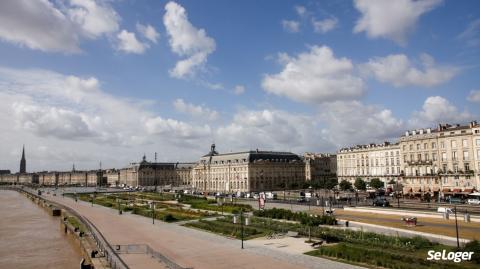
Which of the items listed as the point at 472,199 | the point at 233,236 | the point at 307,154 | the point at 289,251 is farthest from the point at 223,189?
the point at 289,251

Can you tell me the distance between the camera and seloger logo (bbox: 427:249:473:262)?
26.7 meters

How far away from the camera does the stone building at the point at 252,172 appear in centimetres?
12912

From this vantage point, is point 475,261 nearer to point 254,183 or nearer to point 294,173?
point 254,183

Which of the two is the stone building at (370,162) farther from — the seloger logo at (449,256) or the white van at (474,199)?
the seloger logo at (449,256)

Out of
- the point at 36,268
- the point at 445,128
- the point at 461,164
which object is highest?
the point at 445,128

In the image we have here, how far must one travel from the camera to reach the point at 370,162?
106375mm

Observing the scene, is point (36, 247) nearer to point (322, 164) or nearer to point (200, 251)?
point (200, 251)

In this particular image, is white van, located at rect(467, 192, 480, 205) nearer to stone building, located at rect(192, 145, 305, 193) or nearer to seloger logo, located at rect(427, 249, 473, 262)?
seloger logo, located at rect(427, 249, 473, 262)

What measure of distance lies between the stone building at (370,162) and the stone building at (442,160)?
9601mm

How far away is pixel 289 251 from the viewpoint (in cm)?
3228

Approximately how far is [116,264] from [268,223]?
70.4 feet

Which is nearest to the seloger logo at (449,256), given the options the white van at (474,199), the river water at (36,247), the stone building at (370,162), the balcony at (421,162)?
the river water at (36,247)

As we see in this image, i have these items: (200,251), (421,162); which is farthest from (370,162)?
(200,251)

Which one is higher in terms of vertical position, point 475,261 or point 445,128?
point 445,128
